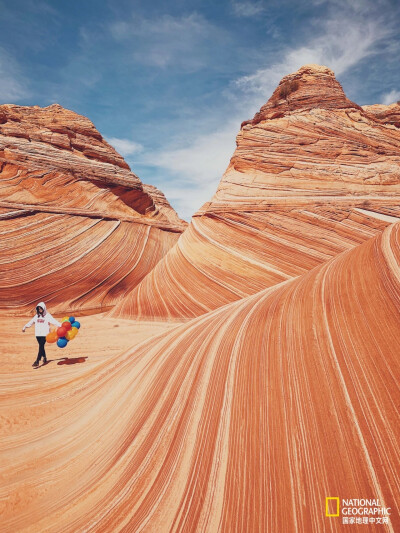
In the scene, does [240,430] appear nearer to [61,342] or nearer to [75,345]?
[61,342]

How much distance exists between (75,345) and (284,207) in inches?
247

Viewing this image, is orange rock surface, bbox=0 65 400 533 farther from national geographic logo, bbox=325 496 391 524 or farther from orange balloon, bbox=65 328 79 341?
orange balloon, bbox=65 328 79 341

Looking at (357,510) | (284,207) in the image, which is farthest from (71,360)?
(284,207)

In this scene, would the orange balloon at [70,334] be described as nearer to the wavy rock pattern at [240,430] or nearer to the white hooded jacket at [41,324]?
the white hooded jacket at [41,324]

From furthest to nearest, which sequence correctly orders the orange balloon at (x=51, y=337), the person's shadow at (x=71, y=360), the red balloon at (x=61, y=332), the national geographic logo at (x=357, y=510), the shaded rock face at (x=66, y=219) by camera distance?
1. the shaded rock face at (x=66, y=219)
2. the red balloon at (x=61, y=332)
3. the orange balloon at (x=51, y=337)
4. the person's shadow at (x=71, y=360)
5. the national geographic logo at (x=357, y=510)

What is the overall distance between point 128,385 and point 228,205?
19.3 ft

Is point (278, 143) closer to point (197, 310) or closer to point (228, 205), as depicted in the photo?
point (228, 205)

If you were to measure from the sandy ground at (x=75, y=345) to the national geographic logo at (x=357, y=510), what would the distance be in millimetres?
3276

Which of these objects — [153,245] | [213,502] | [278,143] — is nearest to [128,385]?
[213,502]

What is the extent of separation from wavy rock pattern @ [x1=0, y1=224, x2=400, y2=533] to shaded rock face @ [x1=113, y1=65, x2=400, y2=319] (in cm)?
322

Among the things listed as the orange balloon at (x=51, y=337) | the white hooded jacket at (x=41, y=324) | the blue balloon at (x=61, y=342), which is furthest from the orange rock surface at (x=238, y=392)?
the white hooded jacket at (x=41, y=324)

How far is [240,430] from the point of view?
1967mm

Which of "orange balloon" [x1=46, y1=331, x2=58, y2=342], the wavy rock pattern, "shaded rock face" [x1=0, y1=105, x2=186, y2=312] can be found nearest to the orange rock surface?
the wavy rock pattern

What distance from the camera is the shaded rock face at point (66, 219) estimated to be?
8.23m
